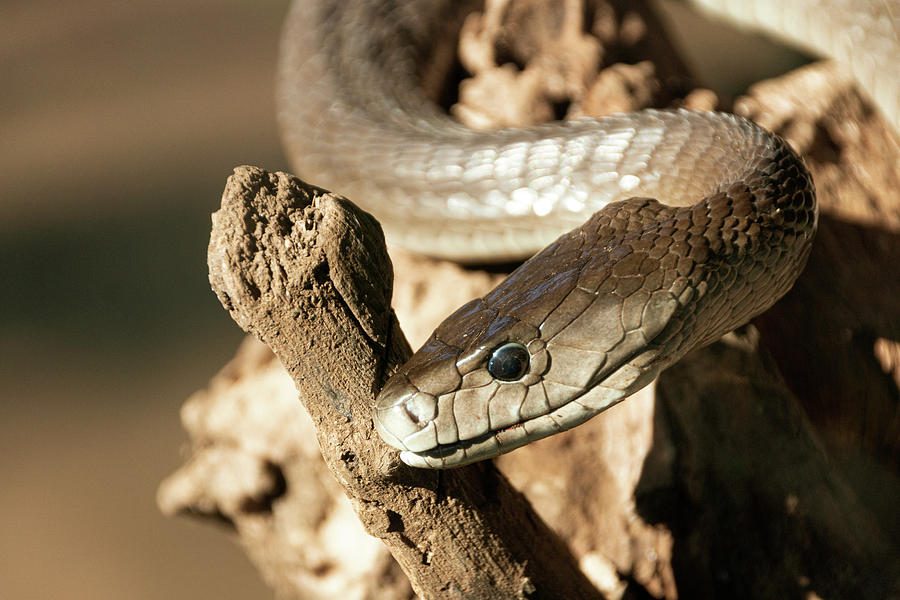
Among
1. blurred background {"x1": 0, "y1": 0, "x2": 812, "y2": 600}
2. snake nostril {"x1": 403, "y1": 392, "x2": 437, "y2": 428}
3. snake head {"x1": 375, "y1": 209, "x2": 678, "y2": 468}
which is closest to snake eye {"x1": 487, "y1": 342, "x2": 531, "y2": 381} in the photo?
snake head {"x1": 375, "y1": 209, "x2": 678, "y2": 468}

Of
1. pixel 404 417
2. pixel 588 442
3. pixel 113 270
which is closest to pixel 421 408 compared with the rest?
pixel 404 417

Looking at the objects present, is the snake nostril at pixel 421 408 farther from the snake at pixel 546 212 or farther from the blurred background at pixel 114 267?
the blurred background at pixel 114 267

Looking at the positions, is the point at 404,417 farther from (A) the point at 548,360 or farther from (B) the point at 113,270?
(B) the point at 113,270

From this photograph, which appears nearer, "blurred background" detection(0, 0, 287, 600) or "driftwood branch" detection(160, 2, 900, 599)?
"driftwood branch" detection(160, 2, 900, 599)

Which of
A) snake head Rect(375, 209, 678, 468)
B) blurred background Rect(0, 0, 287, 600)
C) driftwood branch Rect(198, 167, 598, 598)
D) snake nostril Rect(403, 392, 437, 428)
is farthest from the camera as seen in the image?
blurred background Rect(0, 0, 287, 600)

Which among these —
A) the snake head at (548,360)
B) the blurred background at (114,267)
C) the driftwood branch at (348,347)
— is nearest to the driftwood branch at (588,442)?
the driftwood branch at (348,347)

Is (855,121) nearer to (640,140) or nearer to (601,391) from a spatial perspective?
(640,140)

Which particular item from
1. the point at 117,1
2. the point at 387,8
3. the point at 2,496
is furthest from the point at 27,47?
the point at 387,8

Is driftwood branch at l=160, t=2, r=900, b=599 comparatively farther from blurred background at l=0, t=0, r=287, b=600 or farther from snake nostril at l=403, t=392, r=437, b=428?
blurred background at l=0, t=0, r=287, b=600
